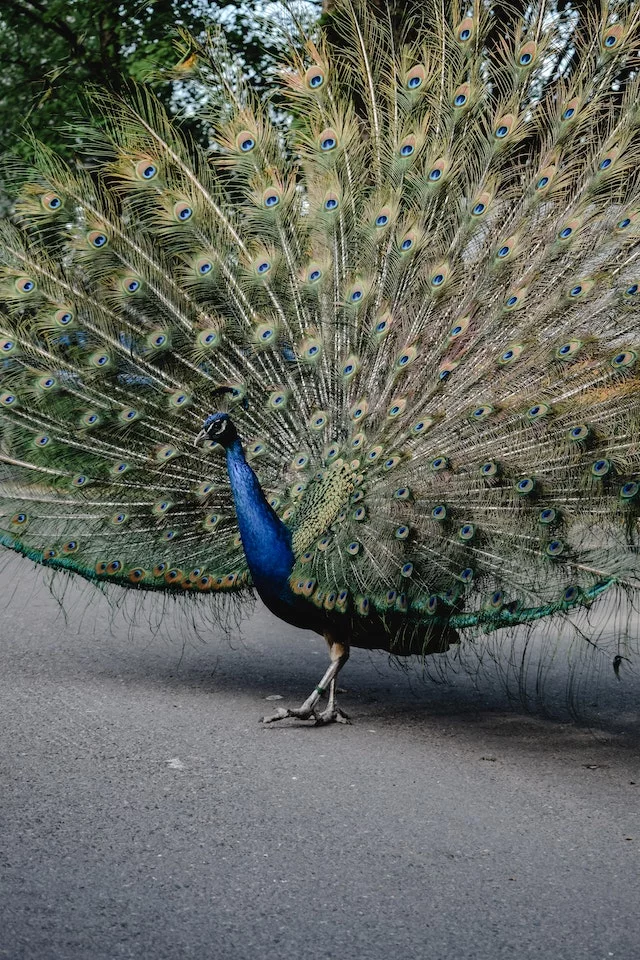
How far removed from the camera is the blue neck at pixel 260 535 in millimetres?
4531

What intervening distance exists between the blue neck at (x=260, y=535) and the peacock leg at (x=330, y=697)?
14.4 inches

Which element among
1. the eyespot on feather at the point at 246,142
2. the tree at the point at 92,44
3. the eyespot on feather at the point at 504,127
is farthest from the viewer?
the tree at the point at 92,44

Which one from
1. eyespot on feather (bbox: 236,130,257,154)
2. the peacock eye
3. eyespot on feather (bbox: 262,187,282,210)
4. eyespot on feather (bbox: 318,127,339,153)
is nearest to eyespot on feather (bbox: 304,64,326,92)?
eyespot on feather (bbox: 318,127,339,153)

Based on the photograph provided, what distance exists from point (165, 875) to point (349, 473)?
5.87ft

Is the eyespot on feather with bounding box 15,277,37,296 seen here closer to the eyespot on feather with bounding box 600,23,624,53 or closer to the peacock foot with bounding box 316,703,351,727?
the peacock foot with bounding box 316,703,351,727

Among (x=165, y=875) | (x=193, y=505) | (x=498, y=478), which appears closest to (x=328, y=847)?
(x=165, y=875)

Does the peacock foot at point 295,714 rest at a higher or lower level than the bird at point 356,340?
lower

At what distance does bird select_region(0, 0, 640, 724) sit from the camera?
416 centimetres

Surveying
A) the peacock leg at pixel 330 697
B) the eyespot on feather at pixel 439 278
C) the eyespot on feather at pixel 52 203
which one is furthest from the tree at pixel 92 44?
the peacock leg at pixel 330 697

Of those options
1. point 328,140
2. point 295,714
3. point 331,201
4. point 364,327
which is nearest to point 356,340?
point 364,327

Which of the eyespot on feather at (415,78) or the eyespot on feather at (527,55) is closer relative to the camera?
the eyespot on feather at (527,55)

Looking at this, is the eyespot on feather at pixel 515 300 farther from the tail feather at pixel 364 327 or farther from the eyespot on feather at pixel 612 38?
A: the eyespot on feather at pixel 612 38

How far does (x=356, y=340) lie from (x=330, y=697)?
1.57 meters

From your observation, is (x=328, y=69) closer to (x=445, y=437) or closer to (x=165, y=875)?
(x=445, y=437)
